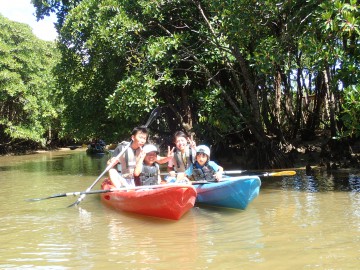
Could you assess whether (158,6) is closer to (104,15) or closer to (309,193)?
(104,15)

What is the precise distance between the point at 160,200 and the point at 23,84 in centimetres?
1972

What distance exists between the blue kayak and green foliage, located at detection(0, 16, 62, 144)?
17.0m

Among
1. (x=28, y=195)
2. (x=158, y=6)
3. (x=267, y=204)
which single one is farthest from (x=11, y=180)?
(x=267, y=204)

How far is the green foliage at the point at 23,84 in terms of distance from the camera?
2239 centimetres

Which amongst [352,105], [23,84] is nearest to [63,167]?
[23,84]

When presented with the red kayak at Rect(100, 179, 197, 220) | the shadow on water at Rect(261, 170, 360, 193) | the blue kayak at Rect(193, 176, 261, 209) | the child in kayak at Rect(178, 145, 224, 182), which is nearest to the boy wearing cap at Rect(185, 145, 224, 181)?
the child in kayak at Rect(178, 145, 224, 182)

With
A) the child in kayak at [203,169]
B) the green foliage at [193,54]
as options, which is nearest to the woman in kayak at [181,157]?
the child in kayak at [203,169]

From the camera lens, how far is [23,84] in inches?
916

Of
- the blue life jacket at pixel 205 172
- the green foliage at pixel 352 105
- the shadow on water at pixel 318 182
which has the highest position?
the green foliage at pixel 352 105

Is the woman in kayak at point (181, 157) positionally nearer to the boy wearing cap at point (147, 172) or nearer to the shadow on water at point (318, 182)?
the boy wearing cap at point (147, 172)

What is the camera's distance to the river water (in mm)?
4117

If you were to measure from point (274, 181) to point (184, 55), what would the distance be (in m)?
3.81

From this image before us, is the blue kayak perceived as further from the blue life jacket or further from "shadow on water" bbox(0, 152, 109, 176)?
"shadow on water" bbox(0, 152, 109, 176)

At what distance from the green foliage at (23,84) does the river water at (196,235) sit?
16034 mm
